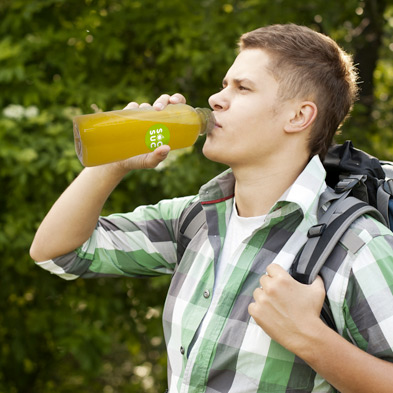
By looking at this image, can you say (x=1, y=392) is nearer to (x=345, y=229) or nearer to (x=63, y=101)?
(x=63, y=101)

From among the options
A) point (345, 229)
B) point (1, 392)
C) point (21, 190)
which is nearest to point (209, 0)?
point (21, 190)

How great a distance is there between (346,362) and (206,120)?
0.82 m

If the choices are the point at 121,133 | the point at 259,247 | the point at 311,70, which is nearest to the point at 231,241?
the point at 259,247

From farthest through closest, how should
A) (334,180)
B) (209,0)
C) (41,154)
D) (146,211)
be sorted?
(209,0)
(41,154)
(146,211)
(334,180)

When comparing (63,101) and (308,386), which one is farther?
(63,101)

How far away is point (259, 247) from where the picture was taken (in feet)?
5.56

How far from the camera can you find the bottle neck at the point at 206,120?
1.85 meters

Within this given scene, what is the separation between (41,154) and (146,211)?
1592 millimetres

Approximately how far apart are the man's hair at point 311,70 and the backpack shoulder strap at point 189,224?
15.8 inches

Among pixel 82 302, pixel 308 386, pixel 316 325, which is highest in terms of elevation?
pixel 316 325

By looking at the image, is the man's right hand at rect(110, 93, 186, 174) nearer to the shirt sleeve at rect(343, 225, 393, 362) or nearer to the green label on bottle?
the green label on bottle

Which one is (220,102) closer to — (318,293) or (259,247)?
(259,247)

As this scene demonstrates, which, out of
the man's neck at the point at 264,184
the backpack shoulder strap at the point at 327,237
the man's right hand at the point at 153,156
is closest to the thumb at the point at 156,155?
the man's right hand at the point at 153,156

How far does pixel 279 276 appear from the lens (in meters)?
1.48
